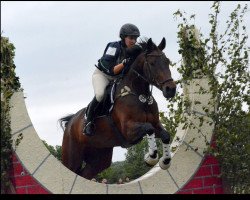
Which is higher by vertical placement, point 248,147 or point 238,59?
point 238,59

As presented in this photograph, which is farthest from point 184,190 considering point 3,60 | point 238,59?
point 3,60

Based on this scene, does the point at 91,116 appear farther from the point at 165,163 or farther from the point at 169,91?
the point at 169,91

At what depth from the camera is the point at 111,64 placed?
955 cm

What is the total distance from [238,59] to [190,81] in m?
0.77

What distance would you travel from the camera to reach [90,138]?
995 centimetres

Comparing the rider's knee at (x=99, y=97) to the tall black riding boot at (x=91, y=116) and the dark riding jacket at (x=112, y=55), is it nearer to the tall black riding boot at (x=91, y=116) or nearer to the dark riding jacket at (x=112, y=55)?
the tall black riding boot at (x=91, y=116)

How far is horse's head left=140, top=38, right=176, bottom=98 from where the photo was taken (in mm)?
8625

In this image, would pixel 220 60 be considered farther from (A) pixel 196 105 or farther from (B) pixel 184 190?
(B) pixel 184 190

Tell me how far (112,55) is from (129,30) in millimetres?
404

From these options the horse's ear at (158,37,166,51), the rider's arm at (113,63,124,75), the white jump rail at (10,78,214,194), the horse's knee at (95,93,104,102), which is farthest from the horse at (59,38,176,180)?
the white jump rail at (10,78,214,194)

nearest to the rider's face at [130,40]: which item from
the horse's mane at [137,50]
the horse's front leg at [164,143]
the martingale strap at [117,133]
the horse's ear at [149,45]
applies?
the horse's mane at [137,50]

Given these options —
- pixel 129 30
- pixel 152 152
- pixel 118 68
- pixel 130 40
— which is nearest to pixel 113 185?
pixel 152 152

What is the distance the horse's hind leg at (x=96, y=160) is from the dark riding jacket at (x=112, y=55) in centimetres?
158

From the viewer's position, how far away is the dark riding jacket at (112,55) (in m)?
9.45
